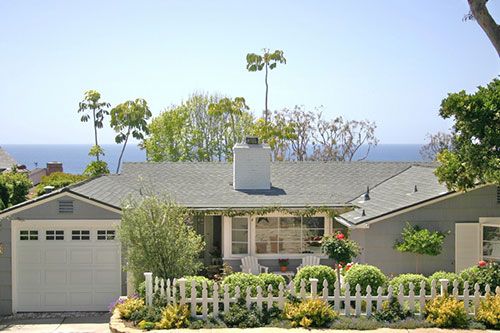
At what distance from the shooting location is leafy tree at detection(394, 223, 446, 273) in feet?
63.3

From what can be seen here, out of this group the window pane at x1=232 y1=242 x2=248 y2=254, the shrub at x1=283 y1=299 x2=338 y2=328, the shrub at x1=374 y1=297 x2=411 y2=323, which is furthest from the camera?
the window pane at x1=232 y1=242 x2=248 y2=254

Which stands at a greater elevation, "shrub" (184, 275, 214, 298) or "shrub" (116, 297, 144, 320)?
"shrub" (184, 275, 214, 298)

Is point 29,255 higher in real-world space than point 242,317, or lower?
higher

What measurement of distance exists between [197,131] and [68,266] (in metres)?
40.9

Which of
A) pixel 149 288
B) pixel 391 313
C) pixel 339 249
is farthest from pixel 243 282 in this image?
pixel 339 249

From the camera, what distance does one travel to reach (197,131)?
199 feet

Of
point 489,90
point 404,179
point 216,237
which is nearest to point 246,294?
point 489,90

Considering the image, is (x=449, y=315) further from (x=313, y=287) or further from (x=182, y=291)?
(x=182, y=291)

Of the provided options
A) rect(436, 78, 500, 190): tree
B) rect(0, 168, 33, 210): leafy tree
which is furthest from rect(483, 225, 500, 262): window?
rect(0, 168, 33, 210): leafy tree

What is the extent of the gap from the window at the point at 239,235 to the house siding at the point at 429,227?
4303 mm

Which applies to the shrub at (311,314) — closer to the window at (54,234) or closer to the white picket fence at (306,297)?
the white picket fence at (306,297)

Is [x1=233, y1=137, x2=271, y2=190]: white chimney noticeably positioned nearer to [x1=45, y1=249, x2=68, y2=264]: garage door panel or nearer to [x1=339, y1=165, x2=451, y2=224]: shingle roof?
[x1=339, y1=165, x2=451, y2=224]: shingle roof

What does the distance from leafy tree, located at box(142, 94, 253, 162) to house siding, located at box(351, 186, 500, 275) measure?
3928cm

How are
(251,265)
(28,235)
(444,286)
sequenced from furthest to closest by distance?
(251,265)
(28,235)
(444,286)
